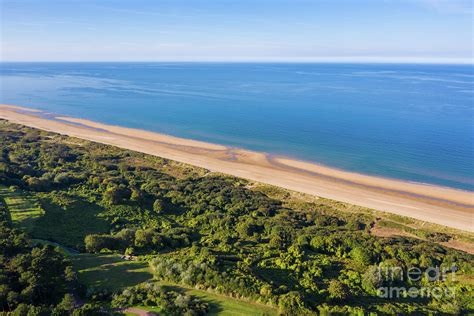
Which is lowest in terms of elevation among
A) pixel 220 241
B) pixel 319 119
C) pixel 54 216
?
pixel 220 241

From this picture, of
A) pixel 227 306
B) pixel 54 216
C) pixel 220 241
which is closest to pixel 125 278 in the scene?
pixel 227 306

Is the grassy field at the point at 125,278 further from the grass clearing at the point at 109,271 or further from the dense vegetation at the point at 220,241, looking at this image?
the dense vegetation at the point at 220,241

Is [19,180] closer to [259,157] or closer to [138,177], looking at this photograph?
[138,177]

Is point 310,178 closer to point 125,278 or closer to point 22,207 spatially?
point 125,278

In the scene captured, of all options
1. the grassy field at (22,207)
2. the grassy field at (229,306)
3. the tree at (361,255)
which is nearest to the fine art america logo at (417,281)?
the tree at (361,255)

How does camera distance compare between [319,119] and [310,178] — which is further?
[319,119]

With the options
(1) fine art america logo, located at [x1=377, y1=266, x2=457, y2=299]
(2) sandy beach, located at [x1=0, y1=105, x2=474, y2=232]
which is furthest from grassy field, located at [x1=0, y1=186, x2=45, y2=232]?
(1) fine art america logo, located at [x1=377, y1=266, x2=457, y2=299]
